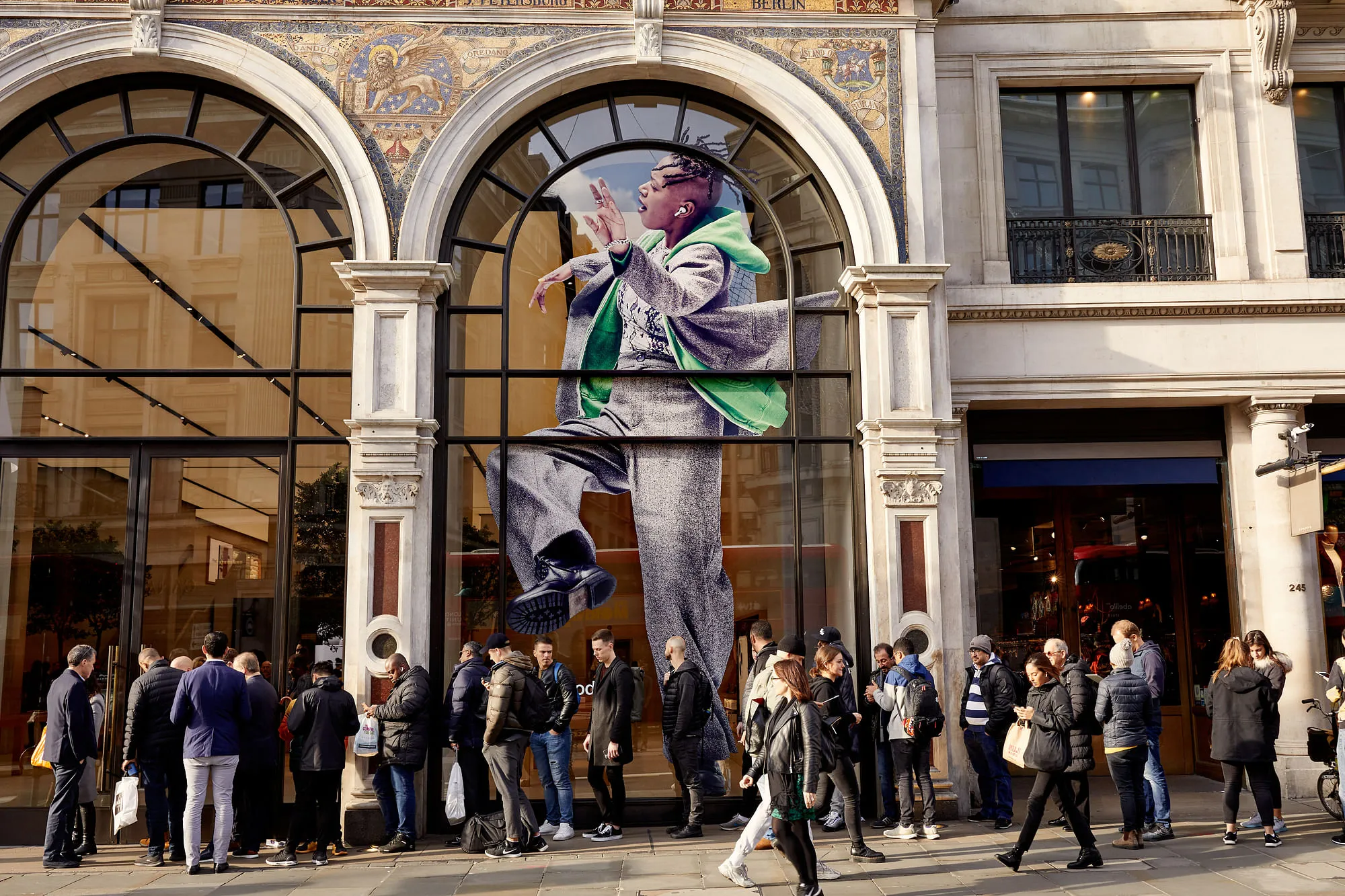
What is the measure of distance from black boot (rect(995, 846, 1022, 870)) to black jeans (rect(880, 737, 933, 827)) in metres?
1.34

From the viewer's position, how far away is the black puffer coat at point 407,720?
10.2 meters

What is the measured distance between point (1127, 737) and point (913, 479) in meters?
3.32

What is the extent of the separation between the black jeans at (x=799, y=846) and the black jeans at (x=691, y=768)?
105 inches

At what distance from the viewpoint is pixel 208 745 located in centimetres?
968

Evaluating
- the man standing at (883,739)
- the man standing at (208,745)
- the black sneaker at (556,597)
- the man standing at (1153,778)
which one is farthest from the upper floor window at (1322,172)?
the man standing at (208,745)

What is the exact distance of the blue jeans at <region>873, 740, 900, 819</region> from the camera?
430 inches

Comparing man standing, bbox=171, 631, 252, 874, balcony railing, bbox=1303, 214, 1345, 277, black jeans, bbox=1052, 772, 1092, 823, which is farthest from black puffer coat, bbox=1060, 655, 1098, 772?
man standing, bbox=171, 631, 252, 874

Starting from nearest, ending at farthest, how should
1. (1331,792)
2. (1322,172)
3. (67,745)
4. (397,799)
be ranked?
(67,745)
(397,799)
(1331,792)
(1322,172)

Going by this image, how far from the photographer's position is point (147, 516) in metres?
11.7

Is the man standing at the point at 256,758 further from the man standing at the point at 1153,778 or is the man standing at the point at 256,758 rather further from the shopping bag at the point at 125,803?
the man standing at the point at 1153,778

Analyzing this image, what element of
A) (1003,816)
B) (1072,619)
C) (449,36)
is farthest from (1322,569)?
(449,36)

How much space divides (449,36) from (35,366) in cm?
571

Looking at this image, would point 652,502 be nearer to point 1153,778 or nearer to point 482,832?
point 482,832

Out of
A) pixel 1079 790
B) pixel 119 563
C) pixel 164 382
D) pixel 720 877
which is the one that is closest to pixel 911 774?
pixel 1079 790
